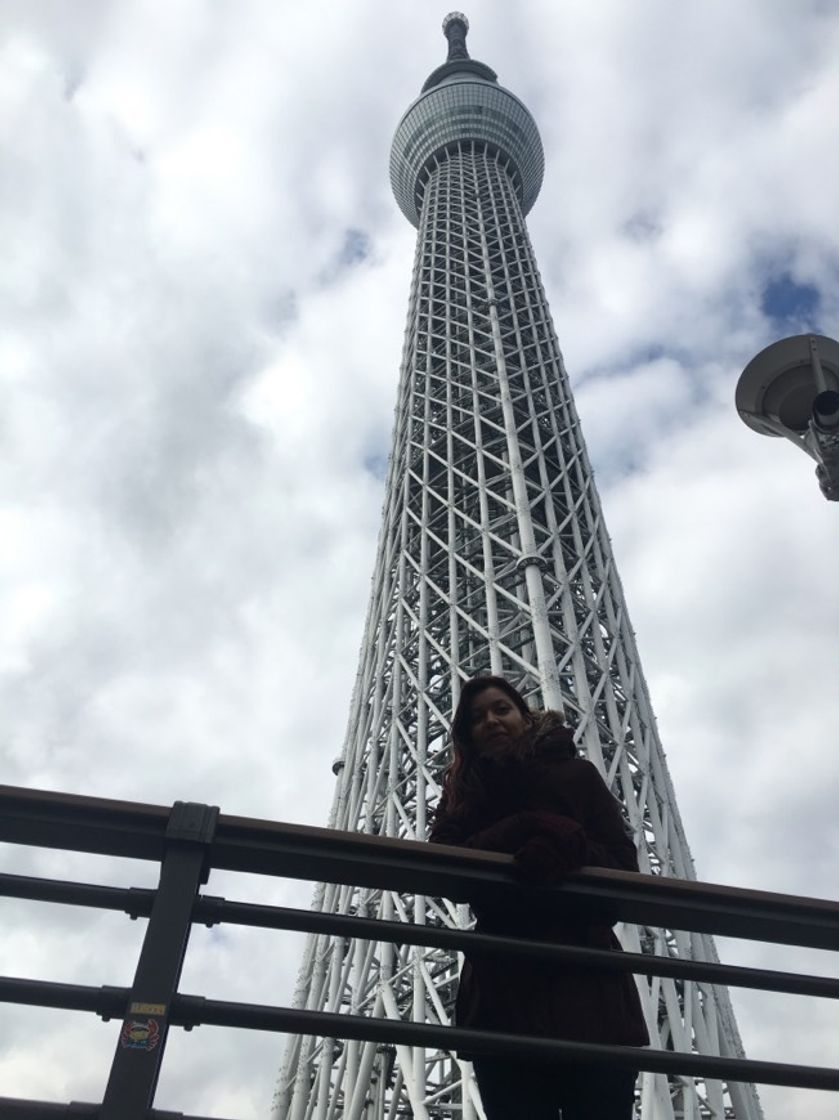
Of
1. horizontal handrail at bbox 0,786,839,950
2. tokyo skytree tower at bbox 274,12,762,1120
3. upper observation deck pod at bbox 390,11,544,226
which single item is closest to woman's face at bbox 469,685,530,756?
horizontal handrail at bbox 0,786,839,950

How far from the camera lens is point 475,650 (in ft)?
85.2

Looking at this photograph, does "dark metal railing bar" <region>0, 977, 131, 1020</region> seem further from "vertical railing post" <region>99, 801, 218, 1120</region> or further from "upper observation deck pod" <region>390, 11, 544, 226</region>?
"upper observation deck pod" <region>390, 11, 544, 226</region>

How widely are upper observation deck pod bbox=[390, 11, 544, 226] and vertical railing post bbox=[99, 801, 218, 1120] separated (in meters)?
50.1

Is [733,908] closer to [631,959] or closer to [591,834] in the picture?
[631,959]

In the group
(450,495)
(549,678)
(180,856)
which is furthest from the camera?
(450,495)

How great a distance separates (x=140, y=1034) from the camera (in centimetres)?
267

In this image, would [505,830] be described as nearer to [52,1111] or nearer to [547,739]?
[547,739]

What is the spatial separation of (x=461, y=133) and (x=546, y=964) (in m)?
50.2

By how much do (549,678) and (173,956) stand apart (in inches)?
754

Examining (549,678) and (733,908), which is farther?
(549,678)

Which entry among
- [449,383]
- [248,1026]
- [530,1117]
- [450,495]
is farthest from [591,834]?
[449,383]

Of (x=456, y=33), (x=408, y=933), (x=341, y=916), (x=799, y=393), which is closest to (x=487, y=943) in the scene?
(x=408, y=933)

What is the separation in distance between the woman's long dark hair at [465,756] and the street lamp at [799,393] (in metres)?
3.49

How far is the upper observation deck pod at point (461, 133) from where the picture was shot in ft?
159
